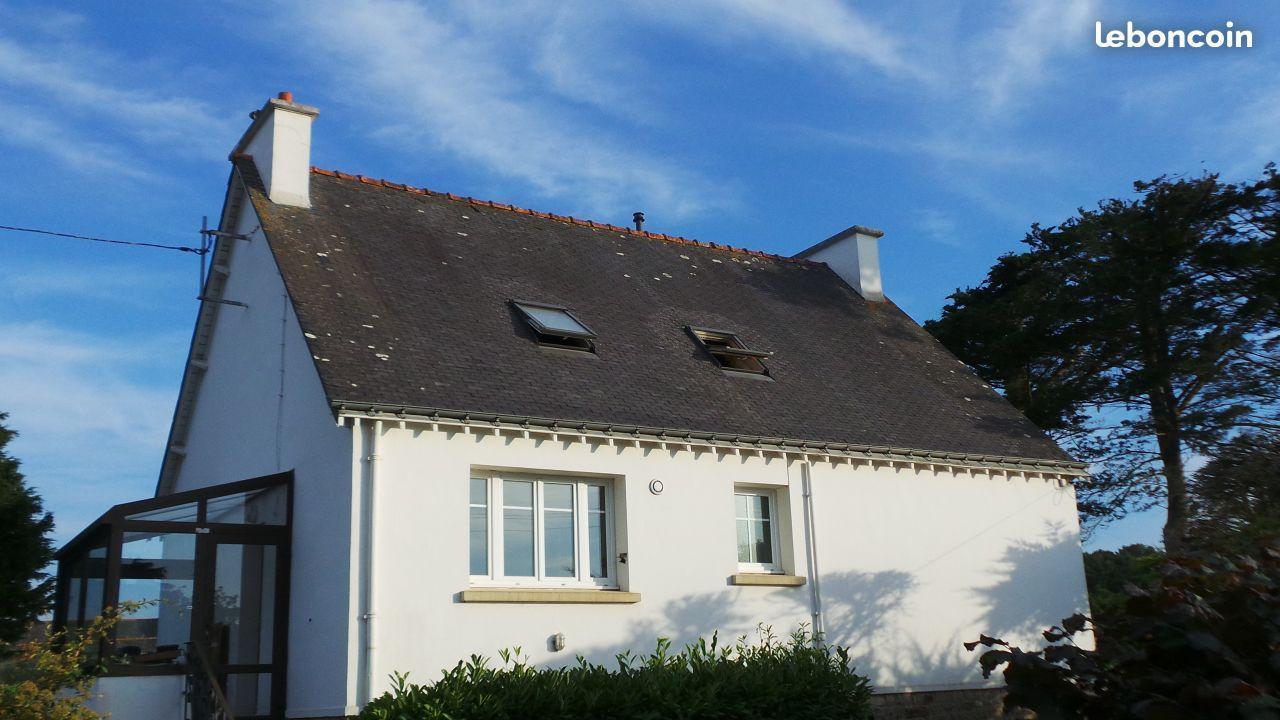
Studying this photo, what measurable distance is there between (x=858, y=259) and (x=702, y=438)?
8.78 meters

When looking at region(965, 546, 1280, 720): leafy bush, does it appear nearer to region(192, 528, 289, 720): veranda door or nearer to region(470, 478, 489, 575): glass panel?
region(470, 478, 489, 575): glass panel

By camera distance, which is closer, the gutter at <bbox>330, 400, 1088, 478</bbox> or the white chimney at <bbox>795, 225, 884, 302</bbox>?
the gutter at <bbox>330, 400, 1088, 478</bbox>

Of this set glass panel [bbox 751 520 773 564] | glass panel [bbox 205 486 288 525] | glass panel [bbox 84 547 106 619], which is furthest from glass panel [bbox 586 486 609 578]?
glass panel [bbox 84 547 106 619]

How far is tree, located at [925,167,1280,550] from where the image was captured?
20781mm

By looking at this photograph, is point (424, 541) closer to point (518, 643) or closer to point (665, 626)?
point (518, 643)

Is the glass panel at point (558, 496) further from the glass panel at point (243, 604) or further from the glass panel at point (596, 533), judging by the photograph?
the glass panel at point (243, 604)

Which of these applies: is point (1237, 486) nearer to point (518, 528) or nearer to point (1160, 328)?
point (1160, 328)

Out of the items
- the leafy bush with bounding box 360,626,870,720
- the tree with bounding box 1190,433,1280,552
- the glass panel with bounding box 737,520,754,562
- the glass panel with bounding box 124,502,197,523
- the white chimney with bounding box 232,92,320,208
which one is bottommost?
the leafy bush with bounding box 360,626,870,720

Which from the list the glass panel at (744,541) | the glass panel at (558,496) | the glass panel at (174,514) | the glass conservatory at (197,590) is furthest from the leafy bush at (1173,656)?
the glass panel at (174,514)

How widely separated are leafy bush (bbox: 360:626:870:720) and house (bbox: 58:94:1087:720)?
0.81 metres

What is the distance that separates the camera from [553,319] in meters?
14.9

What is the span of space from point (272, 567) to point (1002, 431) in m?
10.3

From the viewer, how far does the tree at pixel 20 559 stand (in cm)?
1920

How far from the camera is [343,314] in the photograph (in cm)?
1308
